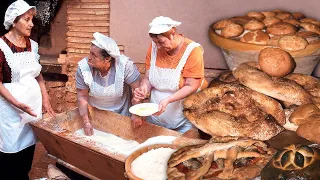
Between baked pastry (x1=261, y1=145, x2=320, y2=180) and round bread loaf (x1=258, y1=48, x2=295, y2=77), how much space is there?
3.74 feet

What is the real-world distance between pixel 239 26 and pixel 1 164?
301cm

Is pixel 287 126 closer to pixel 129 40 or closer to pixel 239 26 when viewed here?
pixel 239 26

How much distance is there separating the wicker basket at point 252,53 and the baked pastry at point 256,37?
0.06 metres

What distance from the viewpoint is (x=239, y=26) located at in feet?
15.8

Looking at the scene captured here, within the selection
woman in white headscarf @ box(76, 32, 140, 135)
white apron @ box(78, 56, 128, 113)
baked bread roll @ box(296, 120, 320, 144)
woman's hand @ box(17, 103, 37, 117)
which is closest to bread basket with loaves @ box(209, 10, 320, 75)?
woman in white headscarf @ box(76, 32, 140, 135)

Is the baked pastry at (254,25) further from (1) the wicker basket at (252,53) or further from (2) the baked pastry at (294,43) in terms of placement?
A: (2) the baked pastry at (294,43)

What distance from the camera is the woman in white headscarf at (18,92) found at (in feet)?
12.0

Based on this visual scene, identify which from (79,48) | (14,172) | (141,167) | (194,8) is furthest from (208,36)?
(141,167)

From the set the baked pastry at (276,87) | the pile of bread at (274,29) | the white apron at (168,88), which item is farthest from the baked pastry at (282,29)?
the baked pastry at (276,87)

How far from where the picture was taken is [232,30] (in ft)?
15.6

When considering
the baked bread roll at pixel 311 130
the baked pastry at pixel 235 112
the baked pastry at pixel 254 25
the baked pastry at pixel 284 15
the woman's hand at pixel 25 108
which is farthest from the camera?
the baked pastry at pixel 284 15

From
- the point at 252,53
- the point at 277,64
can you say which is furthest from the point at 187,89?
the point at 252,53

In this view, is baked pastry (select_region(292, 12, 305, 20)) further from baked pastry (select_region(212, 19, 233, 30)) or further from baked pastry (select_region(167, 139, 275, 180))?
baked pastry (select_region(167, 139, 275, 180))

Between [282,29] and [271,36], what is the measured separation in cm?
14
